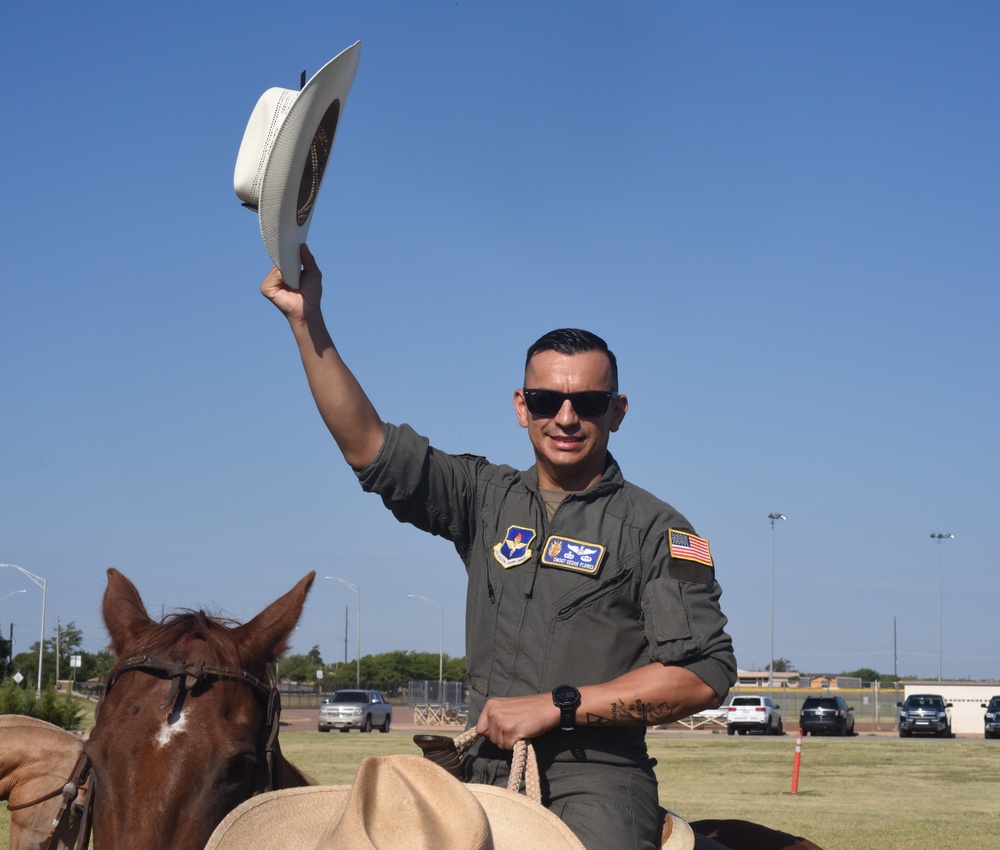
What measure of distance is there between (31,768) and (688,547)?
3.19 metres

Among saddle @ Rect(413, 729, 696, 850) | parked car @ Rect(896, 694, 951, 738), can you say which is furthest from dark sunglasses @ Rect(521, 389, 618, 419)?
parked car @ Rect(896, 694, 951, 738)

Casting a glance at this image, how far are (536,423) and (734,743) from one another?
36.8 metres

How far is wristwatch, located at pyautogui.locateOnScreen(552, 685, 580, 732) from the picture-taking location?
111 inches

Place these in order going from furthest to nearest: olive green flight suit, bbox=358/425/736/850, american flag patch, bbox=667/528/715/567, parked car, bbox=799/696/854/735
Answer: parked car, bbox=799/696/854/735 → american flag patch, bbox=667/528/715/567 → olive green flight suit, bbox=358/425/736/850

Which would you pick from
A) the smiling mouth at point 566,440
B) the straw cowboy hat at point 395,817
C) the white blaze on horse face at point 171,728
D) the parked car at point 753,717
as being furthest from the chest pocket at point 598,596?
the parked car at point 753,717

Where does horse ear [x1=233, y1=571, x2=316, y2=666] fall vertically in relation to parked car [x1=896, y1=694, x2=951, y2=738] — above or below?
above

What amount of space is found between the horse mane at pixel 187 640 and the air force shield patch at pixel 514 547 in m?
0.74

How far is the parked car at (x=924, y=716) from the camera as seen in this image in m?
46.7

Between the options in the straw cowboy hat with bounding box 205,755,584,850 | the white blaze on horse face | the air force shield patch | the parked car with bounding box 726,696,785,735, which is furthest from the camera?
the parked car with bounding box 726,696,785,735

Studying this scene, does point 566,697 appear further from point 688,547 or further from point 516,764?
point 688,547

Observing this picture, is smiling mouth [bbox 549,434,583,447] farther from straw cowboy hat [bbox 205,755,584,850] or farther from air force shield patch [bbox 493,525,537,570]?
straw cowboy hat [bbox 205,755,584,850]

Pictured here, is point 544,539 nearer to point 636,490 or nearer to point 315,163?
point 636,490

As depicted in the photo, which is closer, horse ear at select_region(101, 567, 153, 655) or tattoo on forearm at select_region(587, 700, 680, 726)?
tattoo on forearm at select_region(587, 700, 680, 726)

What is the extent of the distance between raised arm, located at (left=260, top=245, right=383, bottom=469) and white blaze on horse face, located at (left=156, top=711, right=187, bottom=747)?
858 millimetres
